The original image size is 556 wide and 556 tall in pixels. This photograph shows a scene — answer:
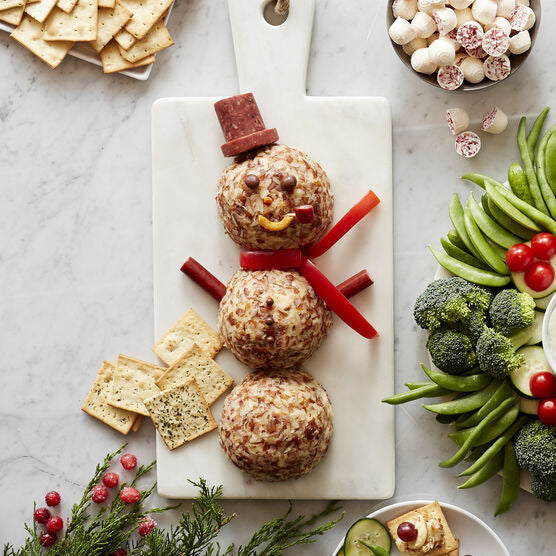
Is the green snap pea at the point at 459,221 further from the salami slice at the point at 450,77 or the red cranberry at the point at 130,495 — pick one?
the red cranberry at the point at 130,495

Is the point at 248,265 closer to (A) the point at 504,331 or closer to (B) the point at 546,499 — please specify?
(A) the point at 504,331

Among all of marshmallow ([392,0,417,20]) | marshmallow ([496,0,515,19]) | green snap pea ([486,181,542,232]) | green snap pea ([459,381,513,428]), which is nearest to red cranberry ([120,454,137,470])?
green snap pea ([459,381,513,428])

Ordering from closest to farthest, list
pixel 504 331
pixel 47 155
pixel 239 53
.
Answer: pixel 504 331
pixel 239 53
pixel 47 155

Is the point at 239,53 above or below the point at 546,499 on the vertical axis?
above

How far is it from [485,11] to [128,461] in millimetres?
2751

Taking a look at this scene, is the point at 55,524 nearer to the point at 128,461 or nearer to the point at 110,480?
the point at 110,480

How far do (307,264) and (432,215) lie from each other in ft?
2.34

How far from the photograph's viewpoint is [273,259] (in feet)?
10.8

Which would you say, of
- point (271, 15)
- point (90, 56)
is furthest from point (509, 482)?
point (90, 56)

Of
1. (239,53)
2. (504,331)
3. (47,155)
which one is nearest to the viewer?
(504,331)

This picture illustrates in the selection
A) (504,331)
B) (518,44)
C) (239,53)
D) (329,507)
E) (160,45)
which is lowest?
(329,507)

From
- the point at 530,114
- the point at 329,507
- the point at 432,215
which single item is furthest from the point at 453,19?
the point at 329,507

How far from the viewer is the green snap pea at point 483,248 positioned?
10.6 feet

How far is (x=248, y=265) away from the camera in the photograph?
3303 millimetres
